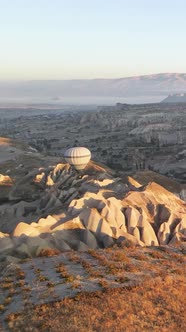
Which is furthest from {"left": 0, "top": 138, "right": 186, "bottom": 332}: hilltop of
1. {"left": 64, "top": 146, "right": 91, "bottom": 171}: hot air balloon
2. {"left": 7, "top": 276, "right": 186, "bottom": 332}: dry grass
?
{"left": 64, "top": 146, "right": 91, "bottom": 171}: hot air balloon

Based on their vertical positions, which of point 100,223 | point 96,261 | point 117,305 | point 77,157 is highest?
point 117,305

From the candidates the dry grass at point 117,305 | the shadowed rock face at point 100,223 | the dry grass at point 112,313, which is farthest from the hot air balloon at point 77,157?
the dry grass at point 112,313

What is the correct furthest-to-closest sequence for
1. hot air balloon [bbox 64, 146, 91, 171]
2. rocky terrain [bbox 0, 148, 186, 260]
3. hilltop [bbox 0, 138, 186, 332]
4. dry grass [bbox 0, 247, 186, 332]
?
hot air balloon [bbox 64, 146, 91, 171]
rocky terrain [bbox 0, 148, 186, 260]
hilltop [bbox 0, 138, 186, 332]
dry grass [bbox 0, 247, 186, 332]

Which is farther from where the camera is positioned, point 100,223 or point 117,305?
point 100,223

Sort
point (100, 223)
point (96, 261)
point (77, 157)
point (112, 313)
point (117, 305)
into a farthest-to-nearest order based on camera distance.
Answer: point (77, 157), point (100, 223), point (96, 261), point (117, 305), point (112, 313)

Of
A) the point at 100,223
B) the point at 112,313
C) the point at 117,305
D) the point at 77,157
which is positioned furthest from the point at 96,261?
the point at 77,157

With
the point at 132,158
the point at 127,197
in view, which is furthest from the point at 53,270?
the point at 132,158

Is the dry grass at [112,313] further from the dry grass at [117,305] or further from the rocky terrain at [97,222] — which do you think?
the rocky terrain at [97,222]

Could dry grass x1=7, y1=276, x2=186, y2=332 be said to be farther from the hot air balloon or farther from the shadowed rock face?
the hot air balloon

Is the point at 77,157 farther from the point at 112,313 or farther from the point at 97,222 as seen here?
the point at 112,313

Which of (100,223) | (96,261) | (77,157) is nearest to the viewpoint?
(96,261)

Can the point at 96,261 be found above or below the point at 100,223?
above
